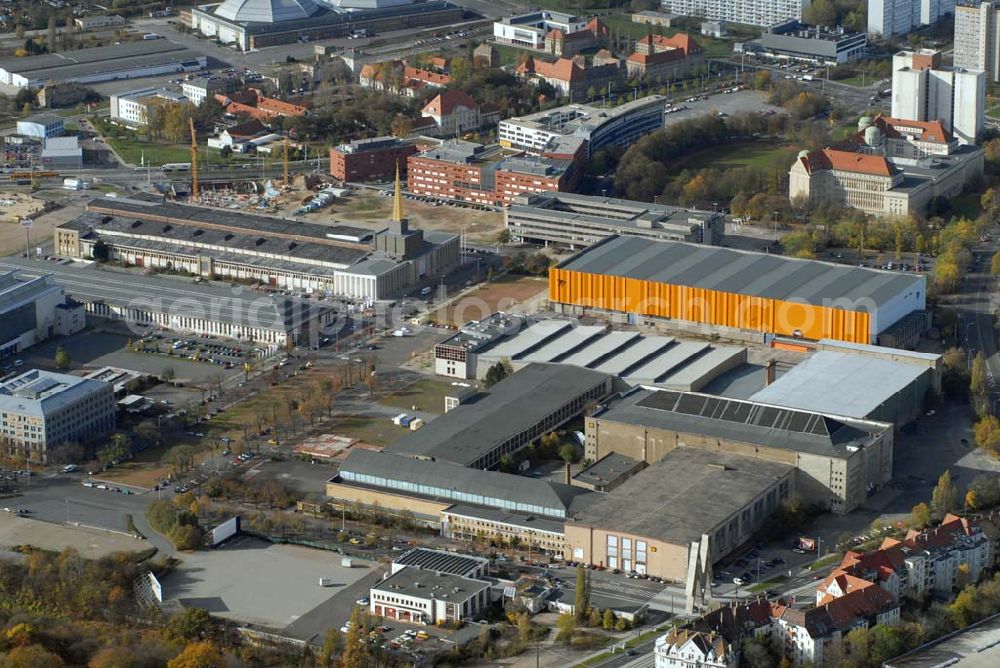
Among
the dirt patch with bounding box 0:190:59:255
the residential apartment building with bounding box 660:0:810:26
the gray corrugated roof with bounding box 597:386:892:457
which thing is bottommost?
the dirt patch with bounding box 0:190:59:255

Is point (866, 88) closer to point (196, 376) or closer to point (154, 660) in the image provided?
point (196, 376)

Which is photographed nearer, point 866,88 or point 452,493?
point 452,493

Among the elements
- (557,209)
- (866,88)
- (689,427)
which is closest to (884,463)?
(689,427)

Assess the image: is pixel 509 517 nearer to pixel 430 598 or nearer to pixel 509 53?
pixel 430 598

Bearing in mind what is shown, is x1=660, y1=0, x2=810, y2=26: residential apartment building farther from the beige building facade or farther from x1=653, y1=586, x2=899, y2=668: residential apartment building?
x1=653, y1=586, x2=899, y2=668: residential apartment building

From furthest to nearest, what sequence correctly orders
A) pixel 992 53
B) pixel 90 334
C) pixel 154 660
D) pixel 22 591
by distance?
pixel 992 53 → pixel 90 334 → pixel 22 591 → pixel 154 660

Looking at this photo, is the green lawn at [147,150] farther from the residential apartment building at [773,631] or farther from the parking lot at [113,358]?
the residential apartment building at [773,631]

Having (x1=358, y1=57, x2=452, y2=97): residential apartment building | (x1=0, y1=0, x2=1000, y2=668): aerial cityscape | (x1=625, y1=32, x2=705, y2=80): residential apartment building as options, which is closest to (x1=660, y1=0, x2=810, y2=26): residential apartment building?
(x1=0, y1=0, x2=1000, y2=668): aerial cityscape
